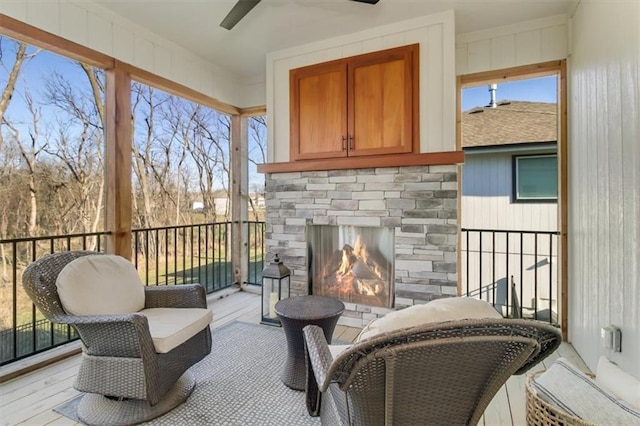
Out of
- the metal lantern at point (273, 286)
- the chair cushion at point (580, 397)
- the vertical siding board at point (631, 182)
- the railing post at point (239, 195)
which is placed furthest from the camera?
the railing post at point (239, 195)

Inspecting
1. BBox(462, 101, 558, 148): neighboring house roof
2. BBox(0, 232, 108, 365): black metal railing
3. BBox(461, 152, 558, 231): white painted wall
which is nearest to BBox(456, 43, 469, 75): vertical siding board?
BBox(462, 101, 558, 148): neighboring house roof

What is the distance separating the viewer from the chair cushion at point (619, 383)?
4.54ft

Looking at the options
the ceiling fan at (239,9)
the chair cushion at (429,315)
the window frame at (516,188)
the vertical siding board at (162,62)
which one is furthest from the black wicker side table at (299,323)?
the window frame at (516,188)

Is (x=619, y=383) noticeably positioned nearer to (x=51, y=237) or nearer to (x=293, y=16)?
(x=293, y=16)

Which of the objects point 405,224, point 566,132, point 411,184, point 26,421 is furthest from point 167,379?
point 566,132

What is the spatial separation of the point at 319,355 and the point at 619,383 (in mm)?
1371

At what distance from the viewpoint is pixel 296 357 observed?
88.8 inches

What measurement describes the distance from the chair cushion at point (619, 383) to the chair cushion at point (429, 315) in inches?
30.4

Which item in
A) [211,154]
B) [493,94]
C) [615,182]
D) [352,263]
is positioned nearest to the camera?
[615,182]

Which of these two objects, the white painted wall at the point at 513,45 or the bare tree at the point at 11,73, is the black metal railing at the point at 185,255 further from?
the white painted wall at the point at 513,45

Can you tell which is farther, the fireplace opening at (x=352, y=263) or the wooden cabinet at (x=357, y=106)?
the fireplace opening at (x=352, y=263)

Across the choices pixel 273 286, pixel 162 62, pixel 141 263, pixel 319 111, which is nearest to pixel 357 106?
pixel 319 111

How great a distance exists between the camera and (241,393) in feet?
6.92

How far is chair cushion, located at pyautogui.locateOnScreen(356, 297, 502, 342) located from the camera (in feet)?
3.74
